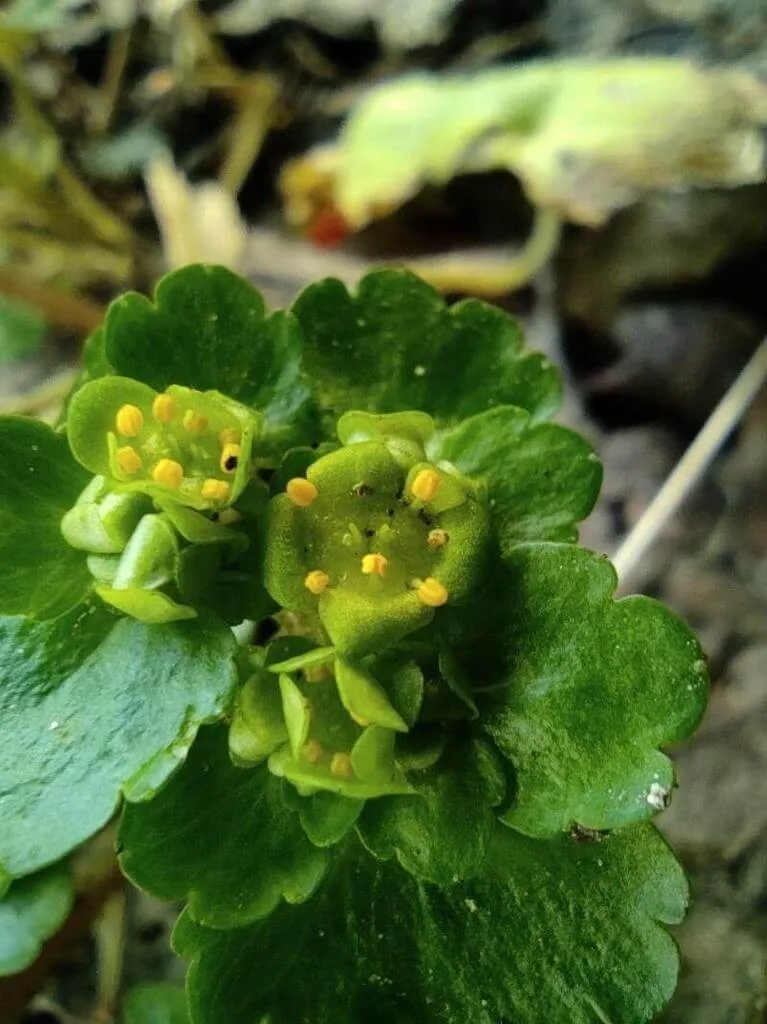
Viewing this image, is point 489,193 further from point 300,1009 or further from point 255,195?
point 300,1009

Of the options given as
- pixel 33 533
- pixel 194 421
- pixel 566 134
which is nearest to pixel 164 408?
pixel 194 421

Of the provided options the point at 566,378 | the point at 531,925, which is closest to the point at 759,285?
the point at 566,378

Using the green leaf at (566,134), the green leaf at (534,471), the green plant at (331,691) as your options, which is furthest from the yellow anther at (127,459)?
the green leaf at (566,134)

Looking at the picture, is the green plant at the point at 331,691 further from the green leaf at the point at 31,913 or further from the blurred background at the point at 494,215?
the blurred background at the point at 494,215

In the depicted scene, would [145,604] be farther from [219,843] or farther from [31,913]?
[31,913]

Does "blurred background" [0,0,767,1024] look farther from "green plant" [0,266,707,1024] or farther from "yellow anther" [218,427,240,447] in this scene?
"yellow anther" [218,427,240,447]
